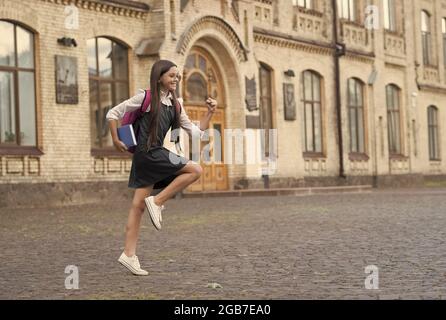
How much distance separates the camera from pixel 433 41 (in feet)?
132

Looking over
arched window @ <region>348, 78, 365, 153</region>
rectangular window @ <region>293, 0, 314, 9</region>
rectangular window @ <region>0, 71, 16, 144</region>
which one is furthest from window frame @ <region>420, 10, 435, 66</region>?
rectangular window @ <region>0, 71, 16, 144</region>

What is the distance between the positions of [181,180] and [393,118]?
96.4ft

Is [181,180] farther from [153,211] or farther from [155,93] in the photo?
[155,93]

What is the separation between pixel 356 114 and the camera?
32.6 m

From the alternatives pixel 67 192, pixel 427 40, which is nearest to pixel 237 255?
pixel 67 192

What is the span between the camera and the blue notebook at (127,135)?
703 centimetres

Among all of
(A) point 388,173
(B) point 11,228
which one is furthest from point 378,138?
(B) point 11,228

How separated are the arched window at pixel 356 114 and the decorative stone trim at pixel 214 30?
7725 millimetres

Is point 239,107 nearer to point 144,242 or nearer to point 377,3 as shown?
point 377,3

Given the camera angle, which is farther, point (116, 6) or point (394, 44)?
point (394, 44)

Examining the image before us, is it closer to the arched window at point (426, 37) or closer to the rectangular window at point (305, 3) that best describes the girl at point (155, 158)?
the rectangular window at point (305, 3)

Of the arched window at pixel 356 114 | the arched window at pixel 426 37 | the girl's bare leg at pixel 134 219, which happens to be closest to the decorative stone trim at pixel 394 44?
the arched window at pixel 426 37

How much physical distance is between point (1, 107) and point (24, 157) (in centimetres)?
124
